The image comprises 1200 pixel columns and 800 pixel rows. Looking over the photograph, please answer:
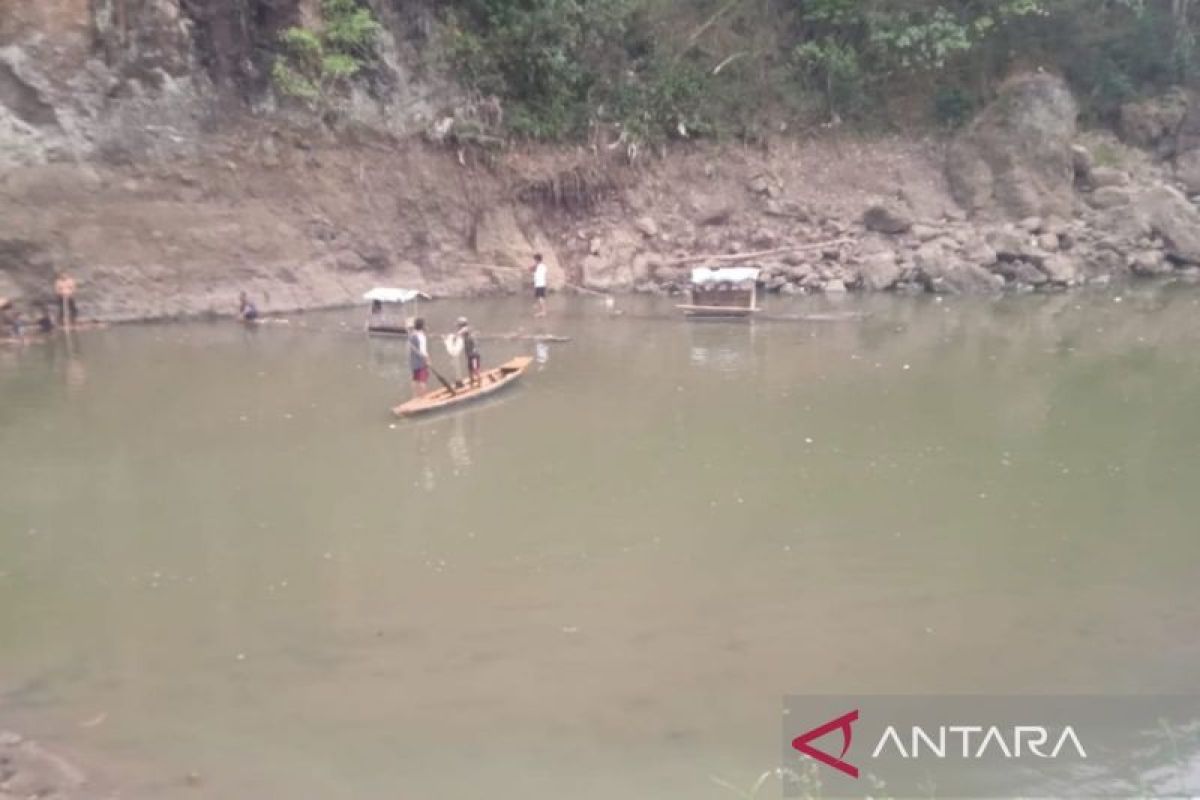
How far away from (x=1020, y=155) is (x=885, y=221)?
4013 mm

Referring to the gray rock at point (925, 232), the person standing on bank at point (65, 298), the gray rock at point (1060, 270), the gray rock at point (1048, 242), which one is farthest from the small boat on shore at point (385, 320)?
the gray rock at point (1048, 242)

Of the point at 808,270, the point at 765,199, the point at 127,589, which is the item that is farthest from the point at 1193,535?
the point at 765,199

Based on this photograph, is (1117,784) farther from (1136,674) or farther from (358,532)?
(358,532)

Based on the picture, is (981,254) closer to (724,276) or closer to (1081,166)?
(1081,166)

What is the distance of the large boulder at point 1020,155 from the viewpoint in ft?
93.8

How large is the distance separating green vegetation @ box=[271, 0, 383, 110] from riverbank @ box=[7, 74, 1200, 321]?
2.93ft

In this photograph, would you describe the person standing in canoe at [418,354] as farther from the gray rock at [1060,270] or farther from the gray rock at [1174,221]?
the gray rock at [1174,221]

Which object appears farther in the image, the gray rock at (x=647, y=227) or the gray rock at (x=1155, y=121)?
the gray rock at (x=1155, y=121)

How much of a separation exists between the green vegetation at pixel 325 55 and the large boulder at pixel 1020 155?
44.8 feet

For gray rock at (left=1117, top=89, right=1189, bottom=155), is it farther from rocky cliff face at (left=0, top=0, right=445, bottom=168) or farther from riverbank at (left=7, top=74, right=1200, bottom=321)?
rocky cliff face at (left=0, top=0, right=445, bottom=168)

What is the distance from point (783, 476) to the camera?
12781 millimetres

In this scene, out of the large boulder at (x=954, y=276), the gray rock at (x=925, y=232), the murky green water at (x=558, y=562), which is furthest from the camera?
the gray rock at (x=925, y=232)

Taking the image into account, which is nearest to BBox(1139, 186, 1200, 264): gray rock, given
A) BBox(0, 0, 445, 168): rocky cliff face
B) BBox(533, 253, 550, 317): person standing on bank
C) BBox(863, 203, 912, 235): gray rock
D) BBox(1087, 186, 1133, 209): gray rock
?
BBox(1087, 186, 1133, 209): gray rock

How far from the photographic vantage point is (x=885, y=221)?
27.4 m
